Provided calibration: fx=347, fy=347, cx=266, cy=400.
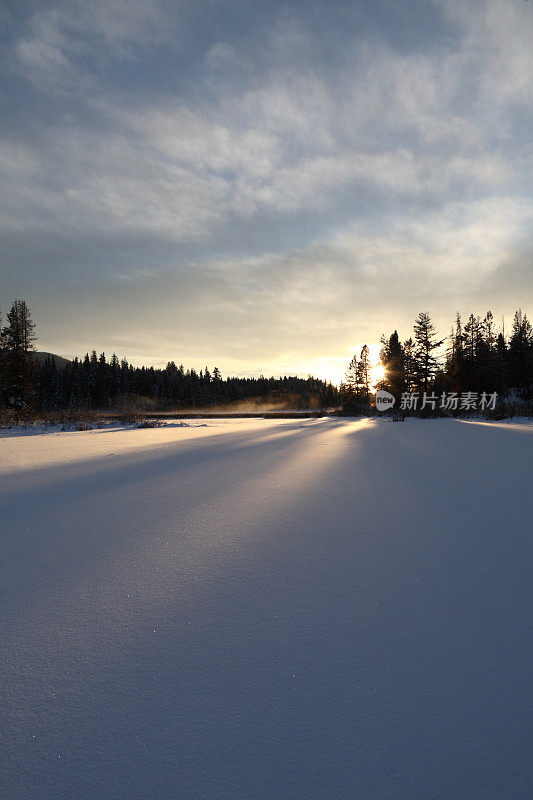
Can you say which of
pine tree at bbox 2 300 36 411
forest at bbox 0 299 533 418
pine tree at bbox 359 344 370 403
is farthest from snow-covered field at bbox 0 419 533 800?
pine tree at bbox 359 344 370 403

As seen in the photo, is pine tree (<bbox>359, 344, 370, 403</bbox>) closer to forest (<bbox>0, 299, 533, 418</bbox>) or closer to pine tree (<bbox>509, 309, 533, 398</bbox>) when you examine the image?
forest (<bbox>0, 299, 533, 418</bbox>)

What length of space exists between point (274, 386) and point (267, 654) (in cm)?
10958

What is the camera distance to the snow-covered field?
1.02 metres

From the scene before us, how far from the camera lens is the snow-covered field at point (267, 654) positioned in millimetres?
1021

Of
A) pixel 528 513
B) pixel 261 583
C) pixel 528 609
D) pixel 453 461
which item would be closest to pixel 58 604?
pixel 261 583

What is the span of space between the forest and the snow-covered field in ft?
63.1

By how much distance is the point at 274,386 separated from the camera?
11088 centimetres

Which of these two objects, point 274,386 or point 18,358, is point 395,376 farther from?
point 274,386

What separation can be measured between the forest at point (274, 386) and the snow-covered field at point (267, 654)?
19.2 m

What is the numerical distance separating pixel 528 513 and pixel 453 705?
280 centimetres

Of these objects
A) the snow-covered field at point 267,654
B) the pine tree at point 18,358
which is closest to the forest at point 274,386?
the pine tree at point 18,358

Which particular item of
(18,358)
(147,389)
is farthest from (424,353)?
(147,389)

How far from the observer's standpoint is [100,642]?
153cm

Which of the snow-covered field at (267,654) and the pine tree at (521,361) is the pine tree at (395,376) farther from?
the snow-covered field at (267,654)
